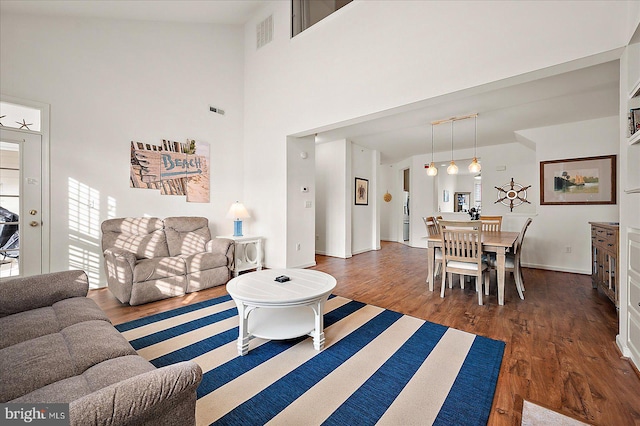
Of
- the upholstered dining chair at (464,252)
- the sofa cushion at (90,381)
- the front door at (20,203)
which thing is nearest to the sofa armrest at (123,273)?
the front door at (20,203)

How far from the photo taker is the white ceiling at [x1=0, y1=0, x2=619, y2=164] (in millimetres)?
3053

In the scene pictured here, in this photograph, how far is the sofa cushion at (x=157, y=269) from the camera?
119 inches

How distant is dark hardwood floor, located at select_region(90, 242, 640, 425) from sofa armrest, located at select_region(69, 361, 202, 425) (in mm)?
1546

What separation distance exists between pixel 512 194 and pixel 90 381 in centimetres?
726

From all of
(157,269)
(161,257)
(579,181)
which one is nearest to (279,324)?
(157,269)

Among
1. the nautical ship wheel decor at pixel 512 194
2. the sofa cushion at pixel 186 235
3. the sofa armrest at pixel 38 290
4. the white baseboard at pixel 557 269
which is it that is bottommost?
the white baseboard at pixel 557 269

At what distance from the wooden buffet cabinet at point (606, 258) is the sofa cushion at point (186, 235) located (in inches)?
196

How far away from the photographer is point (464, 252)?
10.6 feet

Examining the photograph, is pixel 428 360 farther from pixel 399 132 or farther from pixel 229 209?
pixel 399 132

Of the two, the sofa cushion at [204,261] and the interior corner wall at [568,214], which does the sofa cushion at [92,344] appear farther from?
the interior corner wall at [568,214]

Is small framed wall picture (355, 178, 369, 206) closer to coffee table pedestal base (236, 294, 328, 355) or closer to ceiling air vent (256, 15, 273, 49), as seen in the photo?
ceiling air vent (256, 15, 273, 49)

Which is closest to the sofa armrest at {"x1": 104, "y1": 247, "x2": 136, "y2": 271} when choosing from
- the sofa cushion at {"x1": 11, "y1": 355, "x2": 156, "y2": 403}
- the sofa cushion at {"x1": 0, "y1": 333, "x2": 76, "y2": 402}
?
the sofa cushion at {"x1": 0, "y1": 333, "x2": 76, "y2": 402}

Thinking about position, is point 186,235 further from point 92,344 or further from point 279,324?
point 92,344

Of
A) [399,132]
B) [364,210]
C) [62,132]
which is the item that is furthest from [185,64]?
[364,210]
